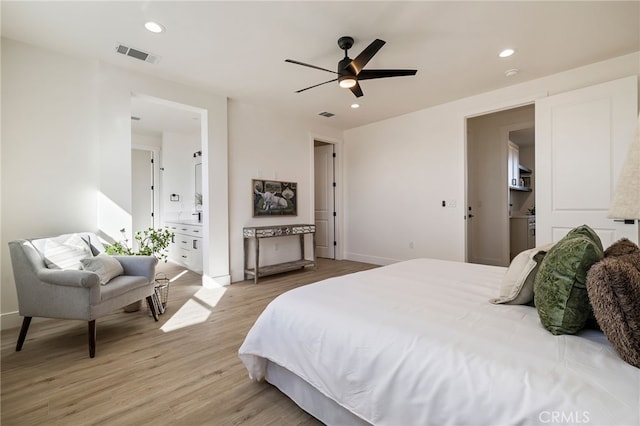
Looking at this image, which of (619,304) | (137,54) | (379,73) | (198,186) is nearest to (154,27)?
(137,54)

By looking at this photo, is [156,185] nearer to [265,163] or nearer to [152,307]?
[265,163]

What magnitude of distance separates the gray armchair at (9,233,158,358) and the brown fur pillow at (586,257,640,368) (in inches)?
115

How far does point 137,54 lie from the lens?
9.73 ft

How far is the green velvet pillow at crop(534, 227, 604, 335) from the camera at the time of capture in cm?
103

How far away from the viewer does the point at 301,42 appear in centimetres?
277

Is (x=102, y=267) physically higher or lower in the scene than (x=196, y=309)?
higher

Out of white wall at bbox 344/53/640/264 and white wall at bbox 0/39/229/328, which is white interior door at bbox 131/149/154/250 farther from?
white wall at bbox 344/53/640/264

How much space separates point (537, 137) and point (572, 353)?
3.47 metres

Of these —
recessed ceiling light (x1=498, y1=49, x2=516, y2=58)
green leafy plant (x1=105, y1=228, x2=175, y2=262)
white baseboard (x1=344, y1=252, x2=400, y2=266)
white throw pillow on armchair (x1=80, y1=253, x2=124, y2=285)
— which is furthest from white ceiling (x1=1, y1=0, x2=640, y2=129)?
white baseboard (x1=344, y1=252, x2=400, y2=266)

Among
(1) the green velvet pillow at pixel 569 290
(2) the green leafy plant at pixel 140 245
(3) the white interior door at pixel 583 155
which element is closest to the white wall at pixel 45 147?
(2) the green leafy plant at pixel 140 245

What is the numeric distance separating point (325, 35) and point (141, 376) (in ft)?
10.2

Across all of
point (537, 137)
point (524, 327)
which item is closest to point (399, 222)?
point (537, 137)

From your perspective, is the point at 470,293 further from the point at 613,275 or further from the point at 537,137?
the point at 537,137

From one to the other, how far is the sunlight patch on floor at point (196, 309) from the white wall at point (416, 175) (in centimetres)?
305
